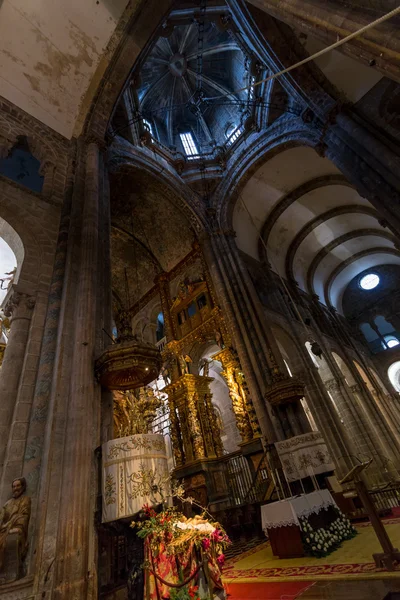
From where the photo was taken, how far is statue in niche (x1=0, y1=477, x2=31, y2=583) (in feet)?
11.7

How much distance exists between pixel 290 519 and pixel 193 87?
20234 mm

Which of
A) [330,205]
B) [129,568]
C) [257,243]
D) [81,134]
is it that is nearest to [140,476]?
[129,568]

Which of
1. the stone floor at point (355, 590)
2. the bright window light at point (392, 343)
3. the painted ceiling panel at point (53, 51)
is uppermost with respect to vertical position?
the painted ceiling panel at point (53, 51)

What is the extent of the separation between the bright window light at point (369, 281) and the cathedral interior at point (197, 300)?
95 mm

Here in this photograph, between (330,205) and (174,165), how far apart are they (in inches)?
326

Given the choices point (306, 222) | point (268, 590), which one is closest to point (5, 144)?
point (268, 590)

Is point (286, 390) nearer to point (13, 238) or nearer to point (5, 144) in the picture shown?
point (13, 238)

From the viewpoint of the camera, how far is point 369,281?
71.6 feet

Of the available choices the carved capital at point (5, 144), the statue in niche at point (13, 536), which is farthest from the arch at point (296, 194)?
the statue in niche at point (13, 536)

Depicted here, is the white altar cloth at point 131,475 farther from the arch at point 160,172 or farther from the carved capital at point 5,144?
the arch at point 160,172

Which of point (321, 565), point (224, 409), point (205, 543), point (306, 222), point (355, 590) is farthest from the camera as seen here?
point (306, 222)

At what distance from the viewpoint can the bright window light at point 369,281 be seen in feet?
71.0

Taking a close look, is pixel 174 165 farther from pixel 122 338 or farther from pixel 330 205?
pixel 122 338

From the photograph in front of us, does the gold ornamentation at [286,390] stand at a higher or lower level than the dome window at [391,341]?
lower
